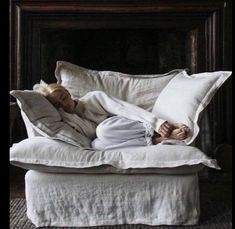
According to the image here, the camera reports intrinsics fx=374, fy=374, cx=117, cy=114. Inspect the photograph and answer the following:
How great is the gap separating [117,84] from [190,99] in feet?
1.88

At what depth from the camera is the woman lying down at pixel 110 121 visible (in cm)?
186

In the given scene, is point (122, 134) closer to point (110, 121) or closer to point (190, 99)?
point (110, 121)

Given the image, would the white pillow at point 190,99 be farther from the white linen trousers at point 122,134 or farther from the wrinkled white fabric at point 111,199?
the wrinkled white fabric at point 111,199

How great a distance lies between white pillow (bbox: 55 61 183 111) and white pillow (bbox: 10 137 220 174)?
0.63 metres

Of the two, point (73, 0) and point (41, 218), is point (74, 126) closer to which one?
point (41, 218)

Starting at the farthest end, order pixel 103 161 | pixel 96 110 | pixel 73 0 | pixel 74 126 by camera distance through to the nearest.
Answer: pixel 73 0
pixel 96 110
pixel 74 126
pixel 103 161

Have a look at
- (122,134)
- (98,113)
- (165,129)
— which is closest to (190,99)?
(165,129)

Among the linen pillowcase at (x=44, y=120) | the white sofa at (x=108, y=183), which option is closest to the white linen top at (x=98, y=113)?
the linen pillowcase at (x=44, y=120)

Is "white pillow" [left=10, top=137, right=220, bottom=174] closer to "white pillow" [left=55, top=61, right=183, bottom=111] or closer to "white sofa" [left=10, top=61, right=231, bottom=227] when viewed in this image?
"white sofa" [left=10, top=61, right=231, bottom=227]

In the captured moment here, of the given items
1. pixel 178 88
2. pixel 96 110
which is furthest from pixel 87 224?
pixel 178 88

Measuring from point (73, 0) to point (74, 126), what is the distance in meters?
1.31

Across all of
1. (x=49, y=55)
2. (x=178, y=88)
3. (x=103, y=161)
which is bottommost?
(x=103, y=161)

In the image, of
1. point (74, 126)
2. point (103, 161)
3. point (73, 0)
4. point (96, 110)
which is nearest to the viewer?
point (103, 161)

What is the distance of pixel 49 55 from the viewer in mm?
3010
